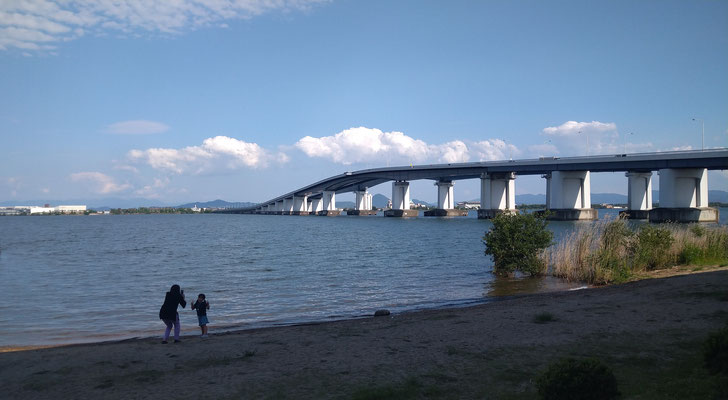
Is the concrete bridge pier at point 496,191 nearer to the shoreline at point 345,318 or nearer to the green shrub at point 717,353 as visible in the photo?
the shoreline at point 345,318

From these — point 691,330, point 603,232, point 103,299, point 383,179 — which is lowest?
point 103,299

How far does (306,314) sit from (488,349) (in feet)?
32.2

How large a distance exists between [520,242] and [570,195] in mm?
78904

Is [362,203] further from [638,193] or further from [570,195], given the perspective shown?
[638,193]

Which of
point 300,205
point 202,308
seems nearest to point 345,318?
point 202,308

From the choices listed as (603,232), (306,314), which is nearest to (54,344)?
(306,314)

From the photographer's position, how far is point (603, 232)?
23391mm

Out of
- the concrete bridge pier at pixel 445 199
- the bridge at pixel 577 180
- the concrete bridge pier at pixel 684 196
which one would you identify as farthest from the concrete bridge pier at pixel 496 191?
the concrete bridge pier at pixel 684 196

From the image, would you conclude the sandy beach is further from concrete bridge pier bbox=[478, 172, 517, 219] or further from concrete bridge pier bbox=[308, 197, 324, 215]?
concrete bridge pier bbox=[308, 197, 324, 215]

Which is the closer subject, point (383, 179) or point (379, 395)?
point (379, 395)

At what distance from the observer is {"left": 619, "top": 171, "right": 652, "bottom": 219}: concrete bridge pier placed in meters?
97.5

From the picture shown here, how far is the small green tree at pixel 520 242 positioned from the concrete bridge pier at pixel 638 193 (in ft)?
263

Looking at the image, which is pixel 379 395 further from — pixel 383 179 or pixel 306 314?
pixel 383 179

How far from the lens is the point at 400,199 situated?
140875mm
